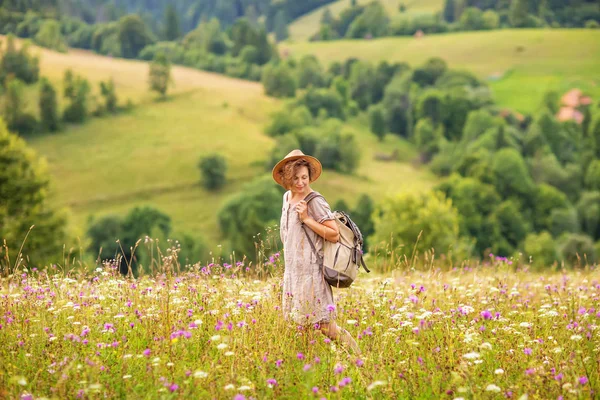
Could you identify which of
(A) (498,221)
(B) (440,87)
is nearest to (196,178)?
(A) (498,221)

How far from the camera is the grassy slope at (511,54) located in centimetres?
12962

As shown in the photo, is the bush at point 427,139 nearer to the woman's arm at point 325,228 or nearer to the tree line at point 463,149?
the tree line at point 463,149

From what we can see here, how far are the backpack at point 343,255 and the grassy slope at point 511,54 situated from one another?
124 meters

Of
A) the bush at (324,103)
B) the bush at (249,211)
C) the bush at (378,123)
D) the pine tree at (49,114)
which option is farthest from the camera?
the bush at (324,103)

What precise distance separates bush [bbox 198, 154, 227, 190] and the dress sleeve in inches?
2992

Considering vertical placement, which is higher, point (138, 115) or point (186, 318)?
point (186, 318)

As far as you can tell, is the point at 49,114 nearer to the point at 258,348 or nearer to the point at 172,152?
the point at 172,152

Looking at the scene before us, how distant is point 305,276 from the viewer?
19.5ft

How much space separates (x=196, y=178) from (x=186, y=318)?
78513 mm

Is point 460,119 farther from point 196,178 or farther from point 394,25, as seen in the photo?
point 394,25

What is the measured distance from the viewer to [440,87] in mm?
135250

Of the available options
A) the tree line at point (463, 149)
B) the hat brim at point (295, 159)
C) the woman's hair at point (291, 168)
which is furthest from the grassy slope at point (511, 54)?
the woman's hair at point (291, 168)

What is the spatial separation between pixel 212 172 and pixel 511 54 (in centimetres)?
9426

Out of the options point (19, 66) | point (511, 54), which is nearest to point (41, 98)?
point (19, 66)
